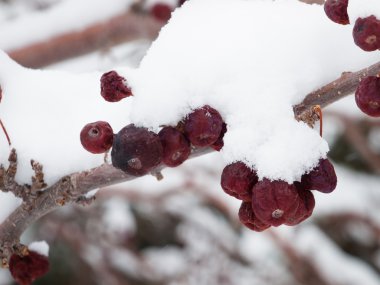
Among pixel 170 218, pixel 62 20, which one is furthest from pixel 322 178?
pixel 170 218

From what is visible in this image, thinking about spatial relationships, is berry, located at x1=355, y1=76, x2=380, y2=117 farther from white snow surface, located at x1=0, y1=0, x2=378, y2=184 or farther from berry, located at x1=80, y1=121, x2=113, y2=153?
berry, located at x1=80, y1=121, x2=113, y2=153

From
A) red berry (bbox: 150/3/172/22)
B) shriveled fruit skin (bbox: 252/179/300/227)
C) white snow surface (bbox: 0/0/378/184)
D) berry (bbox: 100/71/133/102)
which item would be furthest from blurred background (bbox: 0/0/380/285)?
shriveled fruit skin (bbox: 252/179/300/227)

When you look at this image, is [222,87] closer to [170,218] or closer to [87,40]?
[87,40]

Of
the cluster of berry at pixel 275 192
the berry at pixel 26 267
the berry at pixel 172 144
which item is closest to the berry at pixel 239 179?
the cluster of berry at pixel 275 192

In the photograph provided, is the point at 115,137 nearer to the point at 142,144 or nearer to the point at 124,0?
the point at 142,144

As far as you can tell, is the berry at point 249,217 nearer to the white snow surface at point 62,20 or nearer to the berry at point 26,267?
the berry at point 26,267
